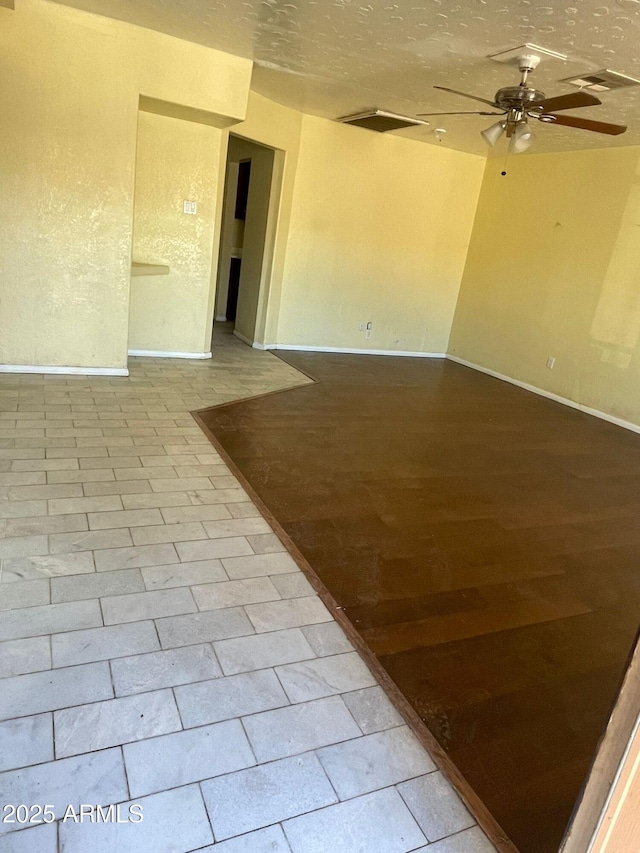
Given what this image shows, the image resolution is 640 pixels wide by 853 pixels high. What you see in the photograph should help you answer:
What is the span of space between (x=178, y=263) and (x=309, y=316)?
6.62 ft

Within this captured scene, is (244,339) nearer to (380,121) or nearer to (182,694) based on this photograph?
(380,121)

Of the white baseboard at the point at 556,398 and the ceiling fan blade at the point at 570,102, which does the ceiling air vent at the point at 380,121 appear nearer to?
the ceiling fan blade at the point at 570,102

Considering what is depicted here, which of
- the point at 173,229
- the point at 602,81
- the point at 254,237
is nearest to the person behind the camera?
the point at 602,81

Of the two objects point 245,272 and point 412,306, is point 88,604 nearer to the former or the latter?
point 245,272

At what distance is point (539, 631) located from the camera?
223 cm

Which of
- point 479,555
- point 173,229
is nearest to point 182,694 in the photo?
point 479,555

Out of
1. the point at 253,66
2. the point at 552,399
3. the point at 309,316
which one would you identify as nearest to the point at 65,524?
the point at 253,66

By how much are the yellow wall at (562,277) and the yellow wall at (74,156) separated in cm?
369

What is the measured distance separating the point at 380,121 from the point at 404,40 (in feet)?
7.53

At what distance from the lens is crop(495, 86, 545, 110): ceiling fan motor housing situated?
3.79 metres

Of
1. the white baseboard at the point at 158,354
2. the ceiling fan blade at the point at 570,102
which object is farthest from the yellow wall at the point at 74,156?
the ceiling fan blade at the point at 570,102

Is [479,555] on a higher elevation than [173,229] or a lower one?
lower

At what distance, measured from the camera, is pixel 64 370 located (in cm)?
461

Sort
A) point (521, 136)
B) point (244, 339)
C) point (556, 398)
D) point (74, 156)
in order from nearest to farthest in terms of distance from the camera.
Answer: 1. point (521, 136)
2. point (74, 156)
3. point (556, 398)
4. point (244, 339)
